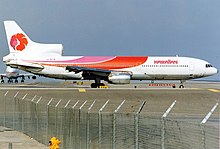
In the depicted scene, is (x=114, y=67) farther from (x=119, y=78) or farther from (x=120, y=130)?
(x=120, y=130)

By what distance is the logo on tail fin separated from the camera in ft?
224

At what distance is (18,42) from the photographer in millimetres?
68688

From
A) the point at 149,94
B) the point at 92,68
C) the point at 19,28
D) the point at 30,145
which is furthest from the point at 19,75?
the point at 30,145

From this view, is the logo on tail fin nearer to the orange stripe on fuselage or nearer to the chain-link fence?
the orange stripe on fuselage

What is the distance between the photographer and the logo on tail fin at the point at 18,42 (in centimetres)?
6812

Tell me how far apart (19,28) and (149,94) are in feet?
93.4

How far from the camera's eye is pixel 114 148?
45.9 ft

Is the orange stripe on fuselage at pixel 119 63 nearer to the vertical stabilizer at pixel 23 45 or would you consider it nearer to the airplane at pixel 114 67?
the airplane at pixel 114 67

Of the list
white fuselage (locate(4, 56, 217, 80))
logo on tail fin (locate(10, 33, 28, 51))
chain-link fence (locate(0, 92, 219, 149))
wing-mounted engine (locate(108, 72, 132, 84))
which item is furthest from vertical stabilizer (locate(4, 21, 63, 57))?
chain-link fence (locate(0, 92, 219, 149))

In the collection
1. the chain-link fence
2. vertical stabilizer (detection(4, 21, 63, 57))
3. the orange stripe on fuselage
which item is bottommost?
the chain-link fence

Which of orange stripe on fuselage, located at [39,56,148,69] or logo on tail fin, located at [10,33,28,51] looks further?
logo on tail fin, located at [10,33,28,51]

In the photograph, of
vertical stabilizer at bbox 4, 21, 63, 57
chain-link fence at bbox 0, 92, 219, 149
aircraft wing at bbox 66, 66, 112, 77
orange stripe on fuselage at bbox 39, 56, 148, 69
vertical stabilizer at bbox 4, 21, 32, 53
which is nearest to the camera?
chain-link fence at bbox 0, 92, 219, 149

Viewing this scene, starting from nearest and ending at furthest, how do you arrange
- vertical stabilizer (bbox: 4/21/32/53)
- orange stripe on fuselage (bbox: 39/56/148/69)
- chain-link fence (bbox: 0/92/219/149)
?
chain-link fence (bbox: 0/92/219/149), orange stripe on fuselage (bbox: 39/56/148/69), vertical stabilizer (bbox: 4/21/32/53)

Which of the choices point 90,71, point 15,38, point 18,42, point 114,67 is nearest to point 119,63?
point 114,67
